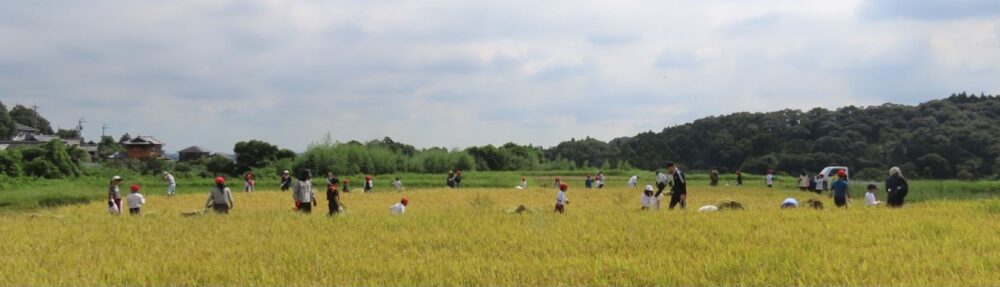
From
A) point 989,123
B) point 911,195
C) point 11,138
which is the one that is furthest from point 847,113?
point 11,138

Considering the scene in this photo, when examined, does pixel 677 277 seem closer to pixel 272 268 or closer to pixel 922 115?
pixel 272 268

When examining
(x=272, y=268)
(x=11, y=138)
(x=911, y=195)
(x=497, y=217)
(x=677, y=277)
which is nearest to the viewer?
(x=677, y=277)

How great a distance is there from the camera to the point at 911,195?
3038 centimetres

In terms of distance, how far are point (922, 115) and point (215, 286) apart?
282 ft

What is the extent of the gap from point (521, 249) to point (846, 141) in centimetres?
7155

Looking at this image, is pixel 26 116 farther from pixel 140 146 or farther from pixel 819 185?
pixel 819 185

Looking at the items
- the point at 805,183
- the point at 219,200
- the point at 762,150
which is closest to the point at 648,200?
the point at 219,200

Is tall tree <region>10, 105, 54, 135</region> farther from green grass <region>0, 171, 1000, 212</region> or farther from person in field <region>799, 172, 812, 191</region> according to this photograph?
person in field <region>799, 172, 812, 191</region>

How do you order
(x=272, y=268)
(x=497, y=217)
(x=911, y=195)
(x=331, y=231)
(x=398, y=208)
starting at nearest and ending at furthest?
(x=272, y=268) → (x=331, y=231) → (x=497, y=217) → (x=398, y=208) → (x=911, y=195)

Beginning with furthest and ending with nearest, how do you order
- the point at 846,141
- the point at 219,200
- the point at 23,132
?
the point at 23,132 → the point at 846,141 → the point at 219,200

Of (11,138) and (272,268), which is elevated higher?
(11,138)

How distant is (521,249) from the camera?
10.4m

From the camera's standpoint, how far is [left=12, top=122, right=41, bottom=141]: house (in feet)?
331

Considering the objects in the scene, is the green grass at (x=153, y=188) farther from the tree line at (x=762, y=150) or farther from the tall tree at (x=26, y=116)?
the tall tree at (x=26, y=116)
